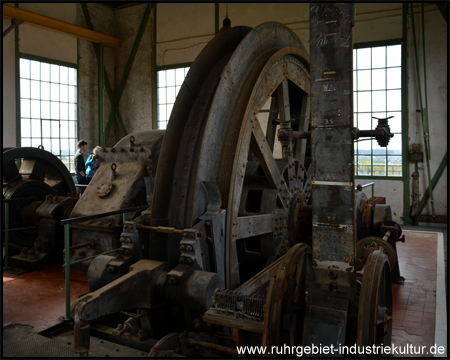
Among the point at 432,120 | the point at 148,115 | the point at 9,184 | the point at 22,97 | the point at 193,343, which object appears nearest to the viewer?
the point at 193,343

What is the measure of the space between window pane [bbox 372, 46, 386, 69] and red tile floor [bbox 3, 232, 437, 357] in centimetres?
529

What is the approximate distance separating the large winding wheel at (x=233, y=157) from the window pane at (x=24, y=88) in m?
8.53

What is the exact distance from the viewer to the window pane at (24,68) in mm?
10395

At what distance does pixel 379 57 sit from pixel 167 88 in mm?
6131

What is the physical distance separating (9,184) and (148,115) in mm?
7444

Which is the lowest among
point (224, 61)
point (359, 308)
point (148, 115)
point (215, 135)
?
point (359, 308)

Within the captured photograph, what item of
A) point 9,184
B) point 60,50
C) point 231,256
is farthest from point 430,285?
point 60,50

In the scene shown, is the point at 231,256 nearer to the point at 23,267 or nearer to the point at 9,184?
the point at 23,267

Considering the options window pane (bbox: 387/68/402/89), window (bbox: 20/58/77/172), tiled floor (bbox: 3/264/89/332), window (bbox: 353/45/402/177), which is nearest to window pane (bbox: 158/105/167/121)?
window (bbox: 20/58/77/172)

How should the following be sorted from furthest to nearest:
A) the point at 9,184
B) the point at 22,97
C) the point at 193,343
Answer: the point at 22,97 < the point at 9,184 < the point at 193,343

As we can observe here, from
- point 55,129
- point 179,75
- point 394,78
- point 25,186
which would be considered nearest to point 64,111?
point 55,129

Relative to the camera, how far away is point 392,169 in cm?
928

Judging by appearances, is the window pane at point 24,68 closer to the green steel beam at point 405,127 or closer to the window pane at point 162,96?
the window pane at point 162,96

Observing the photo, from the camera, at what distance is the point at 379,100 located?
9.29 meters
